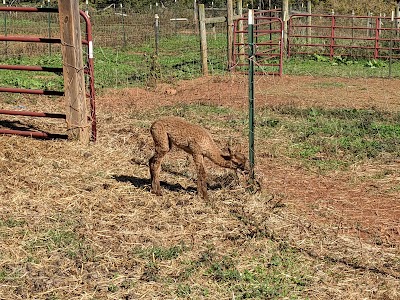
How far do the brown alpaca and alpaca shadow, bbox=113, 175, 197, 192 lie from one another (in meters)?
0.38

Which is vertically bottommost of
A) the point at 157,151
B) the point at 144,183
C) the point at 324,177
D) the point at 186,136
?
the point at 324,177

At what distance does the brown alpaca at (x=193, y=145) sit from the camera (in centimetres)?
694

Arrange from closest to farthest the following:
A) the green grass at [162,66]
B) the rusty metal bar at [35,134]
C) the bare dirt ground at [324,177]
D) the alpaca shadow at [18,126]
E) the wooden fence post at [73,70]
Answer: the bare dirt ground at [324,177] → the wooden fence post at [73,70] → the rusty metal bar at [35,134] → the alpaca shadow at [18,126] → the green grass at [162,66]

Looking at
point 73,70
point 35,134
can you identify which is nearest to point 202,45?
point 73,70

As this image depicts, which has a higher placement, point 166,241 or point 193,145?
point 193,145

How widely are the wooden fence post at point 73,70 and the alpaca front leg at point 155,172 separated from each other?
7.67ft

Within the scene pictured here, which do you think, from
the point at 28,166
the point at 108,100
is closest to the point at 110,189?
the point at 28,166

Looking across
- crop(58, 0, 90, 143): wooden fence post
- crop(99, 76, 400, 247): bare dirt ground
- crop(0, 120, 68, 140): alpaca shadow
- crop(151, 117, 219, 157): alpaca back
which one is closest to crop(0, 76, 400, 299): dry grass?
crop(99, 76, 400, 247): bare dirt ground

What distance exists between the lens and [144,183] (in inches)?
299

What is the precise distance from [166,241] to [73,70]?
3962 millimetres

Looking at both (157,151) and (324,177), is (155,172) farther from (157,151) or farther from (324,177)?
(324,177)

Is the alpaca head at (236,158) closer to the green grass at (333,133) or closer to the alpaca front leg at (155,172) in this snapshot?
the alpaca front leg at (155,172)

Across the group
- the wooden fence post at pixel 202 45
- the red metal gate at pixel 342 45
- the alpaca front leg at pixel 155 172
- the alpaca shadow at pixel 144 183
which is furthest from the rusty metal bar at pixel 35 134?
the red metal gate at pixel 342 45

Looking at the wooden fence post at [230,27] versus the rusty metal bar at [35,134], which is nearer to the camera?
the rusty metal bar at [35,134]
